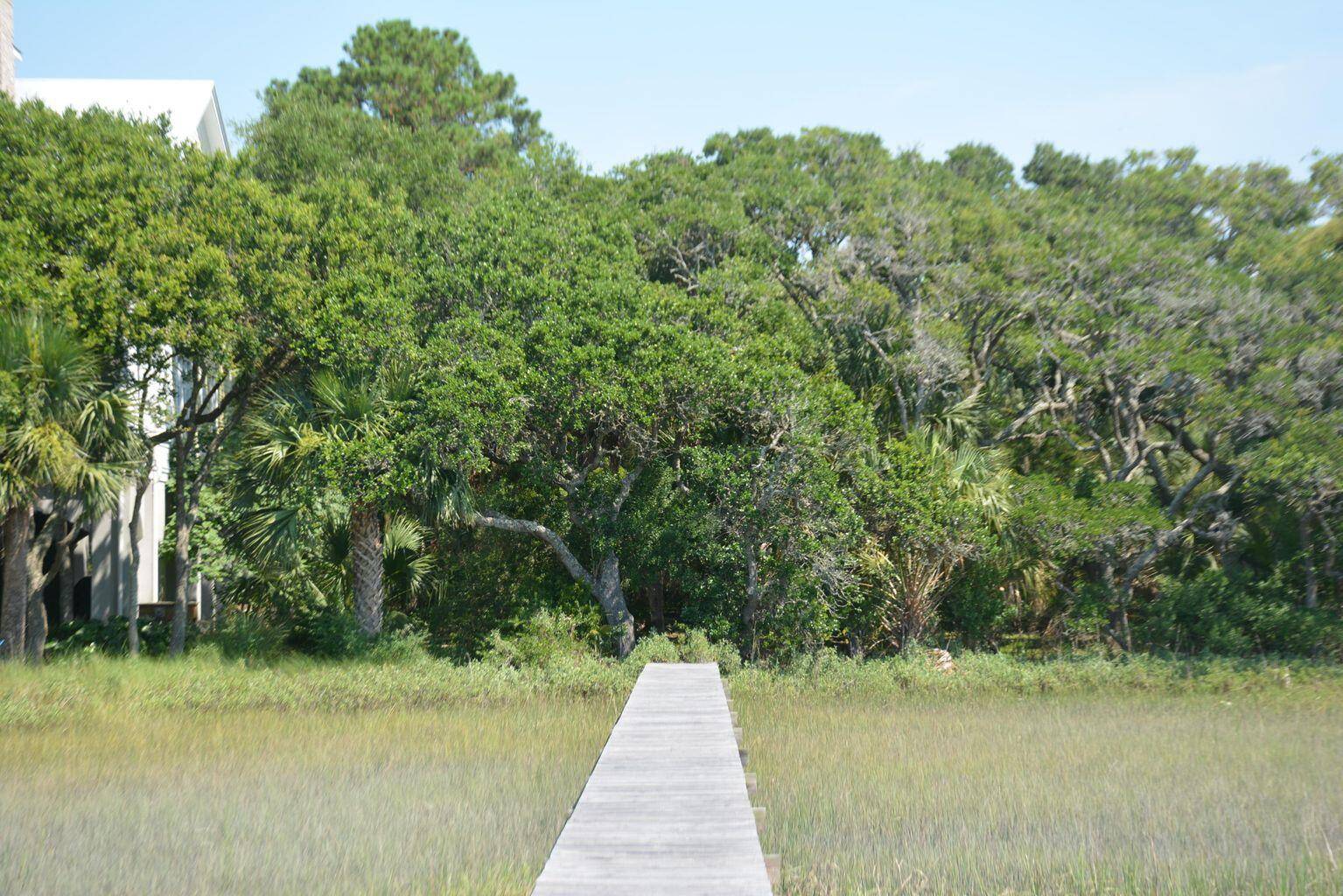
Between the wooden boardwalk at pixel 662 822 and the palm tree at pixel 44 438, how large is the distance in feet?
28.4

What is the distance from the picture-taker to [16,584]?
14773mm

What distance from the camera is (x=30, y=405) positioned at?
13406 millimetres

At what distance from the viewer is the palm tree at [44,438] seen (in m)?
13.4

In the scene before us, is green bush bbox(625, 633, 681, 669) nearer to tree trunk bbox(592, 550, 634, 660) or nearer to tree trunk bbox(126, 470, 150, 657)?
tree trunk bbox(592, 550, 634, 660)

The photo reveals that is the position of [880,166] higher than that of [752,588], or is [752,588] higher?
[880,166]

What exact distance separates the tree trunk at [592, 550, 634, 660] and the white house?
7109 mm

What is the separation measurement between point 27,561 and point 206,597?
904cm

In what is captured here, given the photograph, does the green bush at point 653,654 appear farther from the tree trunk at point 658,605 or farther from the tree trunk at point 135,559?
the tree trunk at point 135,559

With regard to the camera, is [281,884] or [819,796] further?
[819,796]

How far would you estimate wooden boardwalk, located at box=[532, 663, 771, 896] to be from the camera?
5285 millimetres

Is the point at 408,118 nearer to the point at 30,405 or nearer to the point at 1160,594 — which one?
the point at 30,405

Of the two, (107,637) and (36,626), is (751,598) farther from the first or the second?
(36,626)

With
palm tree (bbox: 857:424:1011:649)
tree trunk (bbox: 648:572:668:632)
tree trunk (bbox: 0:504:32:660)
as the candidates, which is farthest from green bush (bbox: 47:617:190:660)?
palm tree (bbox: 857:424:1011:649)

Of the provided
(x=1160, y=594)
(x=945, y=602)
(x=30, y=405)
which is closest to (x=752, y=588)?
(x=945, y=602)
